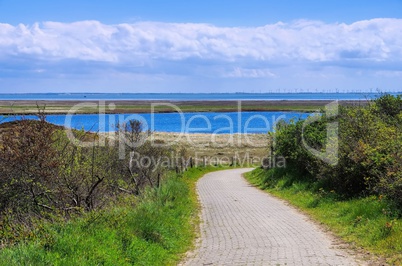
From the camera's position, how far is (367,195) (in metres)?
15.1

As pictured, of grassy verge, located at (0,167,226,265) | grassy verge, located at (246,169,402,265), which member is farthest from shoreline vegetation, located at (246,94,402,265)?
grassy verge, located at (0,167,226,265)

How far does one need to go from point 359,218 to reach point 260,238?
8.96ft

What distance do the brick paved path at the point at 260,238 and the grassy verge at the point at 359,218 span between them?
1.88 ft

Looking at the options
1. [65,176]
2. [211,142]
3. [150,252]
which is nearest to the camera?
[150,252]

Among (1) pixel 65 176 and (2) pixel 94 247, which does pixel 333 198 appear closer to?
(1) pixel 65 176

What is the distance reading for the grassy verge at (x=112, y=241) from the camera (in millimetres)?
7281

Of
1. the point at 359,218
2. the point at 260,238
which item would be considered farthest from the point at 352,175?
the point at 260,238

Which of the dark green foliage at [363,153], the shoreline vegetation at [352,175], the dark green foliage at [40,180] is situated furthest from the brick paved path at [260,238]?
the dark green foliage at [40,180]

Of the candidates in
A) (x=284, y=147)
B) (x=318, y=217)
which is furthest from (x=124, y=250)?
(x=284, y=147)

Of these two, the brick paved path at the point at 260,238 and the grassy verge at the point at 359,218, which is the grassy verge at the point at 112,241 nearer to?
the brick paved path at the point at 260,238

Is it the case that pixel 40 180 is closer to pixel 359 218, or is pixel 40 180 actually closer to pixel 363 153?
pixel 359 218

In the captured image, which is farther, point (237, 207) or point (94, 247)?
point (237, 207)

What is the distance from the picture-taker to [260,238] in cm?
1144

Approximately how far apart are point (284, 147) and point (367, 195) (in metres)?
11.2
